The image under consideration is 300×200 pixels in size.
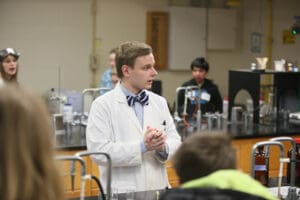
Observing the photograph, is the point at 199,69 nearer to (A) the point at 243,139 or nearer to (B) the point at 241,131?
(B) the point at 241,131

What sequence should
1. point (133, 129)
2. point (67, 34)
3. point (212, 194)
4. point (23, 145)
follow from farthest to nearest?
point (67, 34), point (133, 129), point (212, 194), point (23, 145)

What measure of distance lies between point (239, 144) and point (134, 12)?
283 cm

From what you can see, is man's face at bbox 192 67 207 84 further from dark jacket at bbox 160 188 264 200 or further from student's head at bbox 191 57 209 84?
dark jacket at bbox 160 188 264 200

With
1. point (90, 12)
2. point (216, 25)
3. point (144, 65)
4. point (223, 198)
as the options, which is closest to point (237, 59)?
point (216, 25)

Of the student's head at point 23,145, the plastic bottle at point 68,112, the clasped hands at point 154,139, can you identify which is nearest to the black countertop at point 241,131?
the plastic bottle at point 68,112

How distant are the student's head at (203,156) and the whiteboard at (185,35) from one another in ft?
18.4

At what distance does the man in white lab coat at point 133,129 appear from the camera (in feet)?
8.54

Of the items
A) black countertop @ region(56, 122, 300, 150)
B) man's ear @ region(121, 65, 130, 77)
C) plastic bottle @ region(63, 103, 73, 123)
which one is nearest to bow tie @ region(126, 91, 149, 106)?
man's ear @ region(121, 65, 130, 77)

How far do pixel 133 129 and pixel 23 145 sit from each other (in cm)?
155

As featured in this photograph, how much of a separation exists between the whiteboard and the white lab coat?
4.47m

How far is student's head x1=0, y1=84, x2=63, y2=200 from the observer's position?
3.75 ft

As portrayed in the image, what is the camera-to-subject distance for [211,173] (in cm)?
156

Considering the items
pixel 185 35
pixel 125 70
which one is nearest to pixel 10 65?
pixel 125 70

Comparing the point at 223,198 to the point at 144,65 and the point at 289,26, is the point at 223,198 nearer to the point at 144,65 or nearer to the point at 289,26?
the point at 144,65
